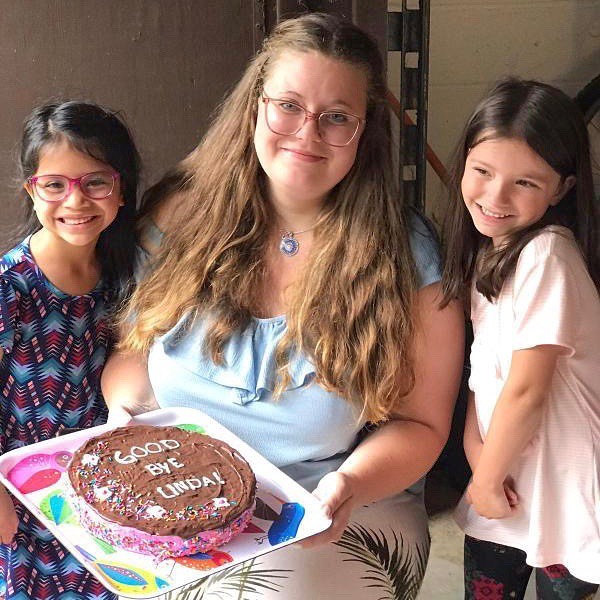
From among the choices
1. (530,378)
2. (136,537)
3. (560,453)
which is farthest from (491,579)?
(136,537)

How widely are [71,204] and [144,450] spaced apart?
504 millimetres

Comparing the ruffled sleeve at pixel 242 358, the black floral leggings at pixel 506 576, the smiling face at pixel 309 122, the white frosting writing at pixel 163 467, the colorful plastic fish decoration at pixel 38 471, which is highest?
the smiling face at pixel 309 122

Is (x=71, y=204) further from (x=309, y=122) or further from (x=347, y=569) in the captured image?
(x=347, y=569)

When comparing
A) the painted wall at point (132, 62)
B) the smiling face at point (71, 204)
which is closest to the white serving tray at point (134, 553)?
the smiling face at point (71, 204)

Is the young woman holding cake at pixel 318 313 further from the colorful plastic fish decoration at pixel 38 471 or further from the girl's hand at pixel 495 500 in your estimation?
the colorful plastic fish decoration at pixel 38 471

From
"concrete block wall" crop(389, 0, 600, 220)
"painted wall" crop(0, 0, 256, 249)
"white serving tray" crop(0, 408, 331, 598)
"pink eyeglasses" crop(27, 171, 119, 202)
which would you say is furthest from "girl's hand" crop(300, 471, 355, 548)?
"concrete block wall" crop(389, 0, 600, 220)

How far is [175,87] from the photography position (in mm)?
2449

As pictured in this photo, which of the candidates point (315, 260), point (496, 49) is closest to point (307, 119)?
point (315, 260)

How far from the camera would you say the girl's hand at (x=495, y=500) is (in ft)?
5.57

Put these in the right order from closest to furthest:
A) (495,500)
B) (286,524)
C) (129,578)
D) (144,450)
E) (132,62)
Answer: (129,578) < (286,524) < (144,450) < (495,500) < (132,62)

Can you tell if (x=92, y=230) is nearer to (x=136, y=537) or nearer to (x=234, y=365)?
(x=234, y=365)

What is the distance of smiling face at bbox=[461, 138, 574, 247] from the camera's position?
161cm

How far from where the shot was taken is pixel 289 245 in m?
1.89

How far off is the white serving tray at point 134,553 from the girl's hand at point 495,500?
0.39 metres
